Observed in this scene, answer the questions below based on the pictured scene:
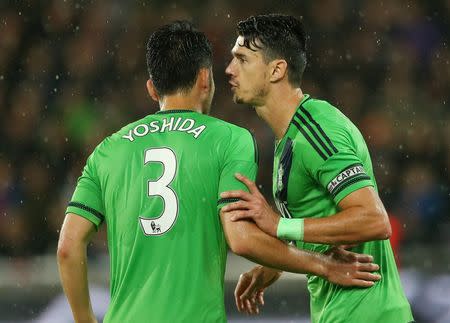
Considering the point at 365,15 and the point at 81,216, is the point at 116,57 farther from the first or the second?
the point at 81,216

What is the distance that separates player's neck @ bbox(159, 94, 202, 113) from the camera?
10.1 feet

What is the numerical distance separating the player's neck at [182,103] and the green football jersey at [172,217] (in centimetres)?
10

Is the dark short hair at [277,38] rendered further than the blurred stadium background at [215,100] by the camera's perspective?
No

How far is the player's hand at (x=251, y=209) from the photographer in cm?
282

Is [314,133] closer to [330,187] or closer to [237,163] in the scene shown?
[330,187]

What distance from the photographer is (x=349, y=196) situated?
305 cm

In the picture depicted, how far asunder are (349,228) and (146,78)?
23.1 feet

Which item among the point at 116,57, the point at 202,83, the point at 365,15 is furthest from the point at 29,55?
the point at 202,83

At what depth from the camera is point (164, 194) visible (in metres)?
2.87

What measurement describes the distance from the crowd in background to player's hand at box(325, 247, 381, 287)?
18.9 ft

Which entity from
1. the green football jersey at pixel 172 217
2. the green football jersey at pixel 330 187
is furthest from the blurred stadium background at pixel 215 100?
the green football jersey at pixel 172 217

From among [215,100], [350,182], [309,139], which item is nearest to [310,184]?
[309,139]

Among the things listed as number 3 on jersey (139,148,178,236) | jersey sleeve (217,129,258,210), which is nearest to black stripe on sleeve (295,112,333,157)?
jersey sleeve (217,129,258,210)

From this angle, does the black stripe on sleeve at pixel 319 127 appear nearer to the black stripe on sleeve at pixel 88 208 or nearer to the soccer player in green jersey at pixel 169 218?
the soccer player in green jersey at pixel 169 218
